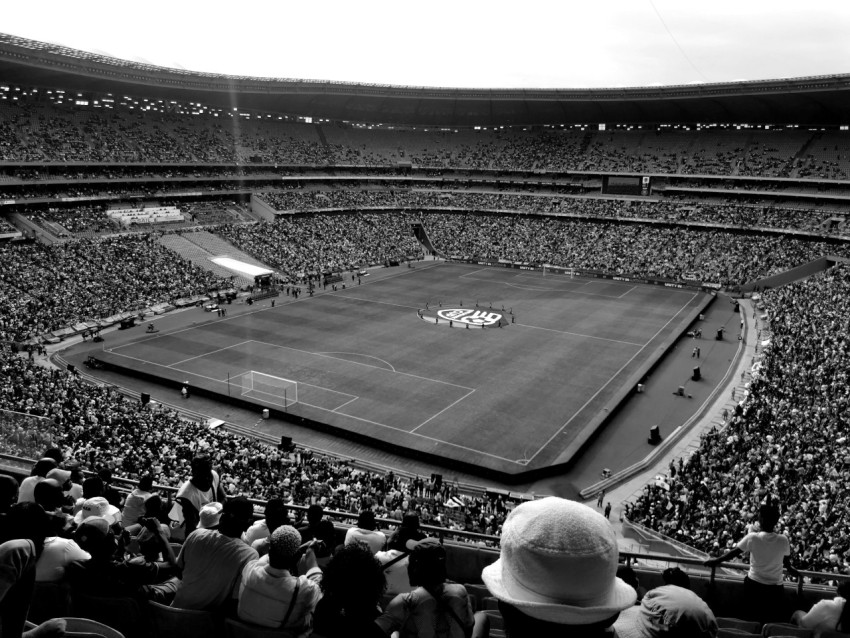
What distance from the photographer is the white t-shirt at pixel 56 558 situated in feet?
18.5

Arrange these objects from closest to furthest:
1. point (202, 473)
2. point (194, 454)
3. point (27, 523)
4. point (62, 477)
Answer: point (27, 523), point (202, 473), point (62, 477), point (194, 454)

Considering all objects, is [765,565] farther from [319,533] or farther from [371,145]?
[371,145]

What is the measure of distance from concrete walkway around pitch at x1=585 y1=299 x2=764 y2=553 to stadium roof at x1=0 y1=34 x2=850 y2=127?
39506 mm

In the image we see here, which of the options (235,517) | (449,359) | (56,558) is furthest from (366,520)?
(449,359)

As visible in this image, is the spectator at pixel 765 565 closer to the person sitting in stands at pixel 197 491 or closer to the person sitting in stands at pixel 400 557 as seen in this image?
the person sitting in stands at pixel 400 557

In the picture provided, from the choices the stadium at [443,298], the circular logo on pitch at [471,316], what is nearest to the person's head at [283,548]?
the stadium at [443,298]

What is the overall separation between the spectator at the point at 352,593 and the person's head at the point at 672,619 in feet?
4.69

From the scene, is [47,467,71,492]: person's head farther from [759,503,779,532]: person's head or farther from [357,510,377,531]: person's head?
[759,503,779,532]: person's head

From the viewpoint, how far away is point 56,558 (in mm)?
5727

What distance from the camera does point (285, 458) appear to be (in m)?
27.0

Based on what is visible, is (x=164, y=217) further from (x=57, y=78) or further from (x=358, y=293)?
(x=358, y=293)

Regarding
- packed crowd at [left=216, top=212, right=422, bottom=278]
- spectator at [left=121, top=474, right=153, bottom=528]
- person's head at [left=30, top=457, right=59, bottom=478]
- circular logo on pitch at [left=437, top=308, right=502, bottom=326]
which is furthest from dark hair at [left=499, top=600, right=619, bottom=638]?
packed crowd at [left=216, top=212, right=422, bottom=278]

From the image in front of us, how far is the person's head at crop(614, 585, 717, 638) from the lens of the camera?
3.20m

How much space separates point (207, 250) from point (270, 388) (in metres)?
34.2
